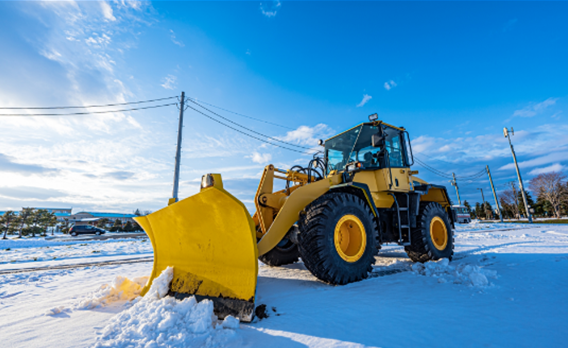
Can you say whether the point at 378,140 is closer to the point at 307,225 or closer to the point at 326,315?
the point at 307,225

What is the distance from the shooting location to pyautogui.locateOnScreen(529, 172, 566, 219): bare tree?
120ft

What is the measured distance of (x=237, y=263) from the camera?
2.68 m

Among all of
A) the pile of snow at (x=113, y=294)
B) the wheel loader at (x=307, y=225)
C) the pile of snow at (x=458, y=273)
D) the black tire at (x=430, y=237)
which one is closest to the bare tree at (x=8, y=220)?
the pile of snow at (x=113, y=294)

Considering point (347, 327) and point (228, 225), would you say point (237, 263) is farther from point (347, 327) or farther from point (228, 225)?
point (347, 327)

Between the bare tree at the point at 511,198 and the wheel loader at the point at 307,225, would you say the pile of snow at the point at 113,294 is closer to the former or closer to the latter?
the wheel loader at the point at 307,225

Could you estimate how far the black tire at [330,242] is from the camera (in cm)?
325

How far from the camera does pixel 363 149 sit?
520 cm

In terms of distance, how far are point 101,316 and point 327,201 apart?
284 centimetres

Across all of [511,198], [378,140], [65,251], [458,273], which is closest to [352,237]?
[458,273]

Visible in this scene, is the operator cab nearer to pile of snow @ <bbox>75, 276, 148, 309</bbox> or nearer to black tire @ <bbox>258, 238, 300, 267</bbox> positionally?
black tire @ <bbox>258, 238, 300, 267</bbox>

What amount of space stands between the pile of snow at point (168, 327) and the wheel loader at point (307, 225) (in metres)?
0.29

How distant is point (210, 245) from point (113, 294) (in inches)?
57.0

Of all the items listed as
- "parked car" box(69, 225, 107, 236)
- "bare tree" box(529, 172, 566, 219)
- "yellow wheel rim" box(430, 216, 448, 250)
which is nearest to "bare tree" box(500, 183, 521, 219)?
"bare tree" box(529, 172, 566, 219)

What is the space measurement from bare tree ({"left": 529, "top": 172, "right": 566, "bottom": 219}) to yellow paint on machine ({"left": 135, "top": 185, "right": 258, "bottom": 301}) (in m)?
51.8
